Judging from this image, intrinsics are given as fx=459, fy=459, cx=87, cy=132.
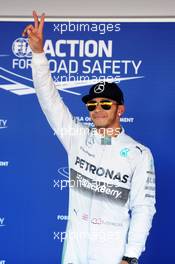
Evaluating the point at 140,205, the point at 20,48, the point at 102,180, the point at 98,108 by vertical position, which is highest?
the point at 20,48

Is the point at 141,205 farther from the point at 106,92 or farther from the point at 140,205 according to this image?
the point at 106,92

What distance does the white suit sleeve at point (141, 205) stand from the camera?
6.53 feet

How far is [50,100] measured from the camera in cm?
210

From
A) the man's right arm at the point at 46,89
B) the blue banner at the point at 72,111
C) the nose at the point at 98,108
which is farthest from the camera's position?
the blue banner at the point at 72,111

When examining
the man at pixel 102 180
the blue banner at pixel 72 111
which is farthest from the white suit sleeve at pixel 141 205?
the blue banner at pixel 72 111

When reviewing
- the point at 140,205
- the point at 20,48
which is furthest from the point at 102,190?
the point at 20,48

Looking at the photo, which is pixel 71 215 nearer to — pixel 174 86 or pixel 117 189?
pixel 117 189

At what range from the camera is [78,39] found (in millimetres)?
2834

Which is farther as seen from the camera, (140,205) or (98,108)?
(98,108)

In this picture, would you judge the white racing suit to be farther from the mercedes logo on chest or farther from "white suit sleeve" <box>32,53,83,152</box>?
the mercedes logo on chest

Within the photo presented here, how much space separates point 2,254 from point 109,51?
4.70 ft

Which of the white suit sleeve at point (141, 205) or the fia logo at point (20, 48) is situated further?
the fia logo at point (20, 48)

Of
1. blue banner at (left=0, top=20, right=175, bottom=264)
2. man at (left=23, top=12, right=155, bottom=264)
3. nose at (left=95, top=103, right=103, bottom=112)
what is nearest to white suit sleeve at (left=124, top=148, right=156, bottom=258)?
man at (left=23, top=12, right=155, bottom=264)

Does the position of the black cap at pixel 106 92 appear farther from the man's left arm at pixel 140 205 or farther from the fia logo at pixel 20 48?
the fia logo at pixel 20 48
